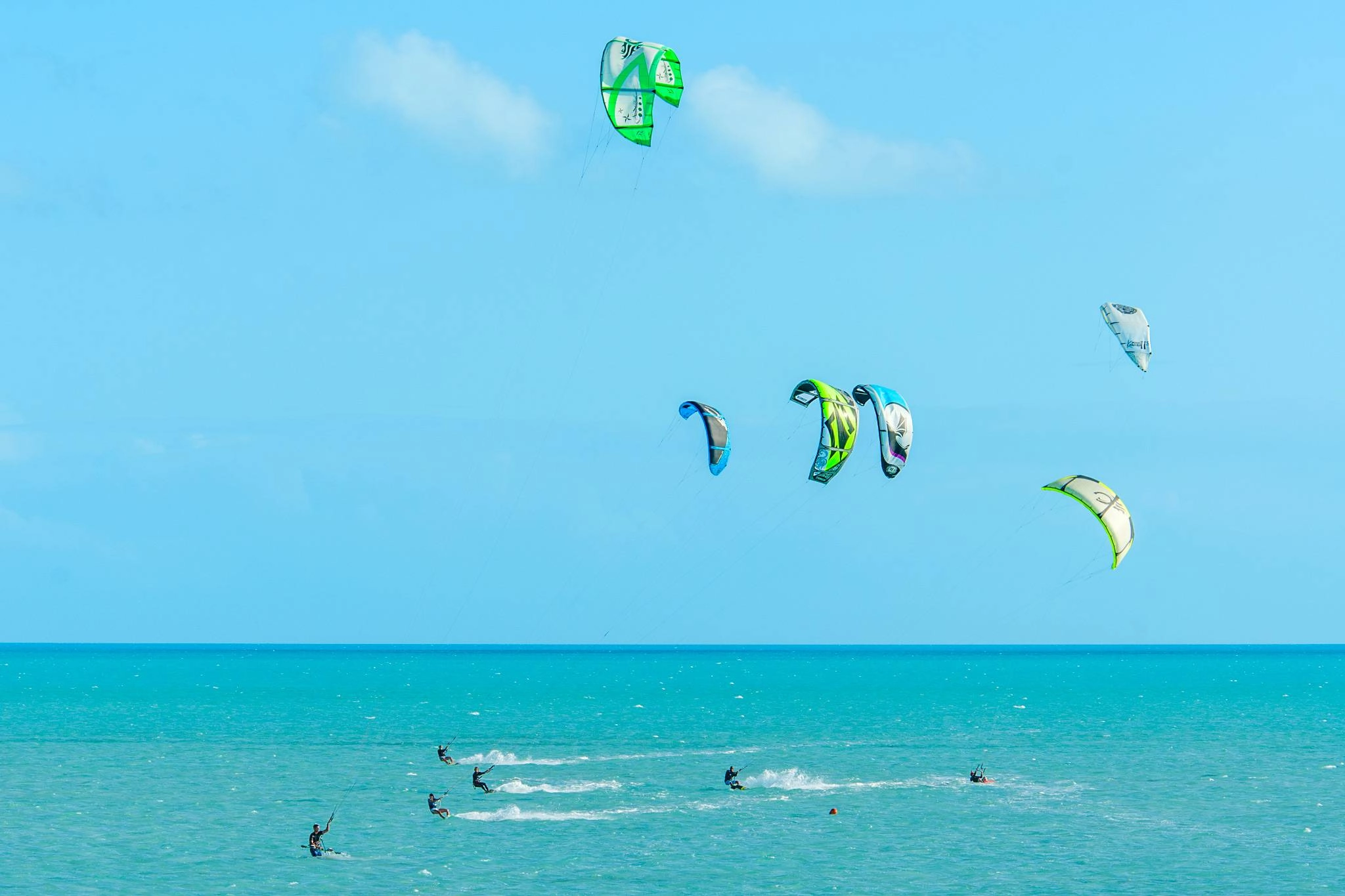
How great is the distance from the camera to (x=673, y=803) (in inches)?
2007

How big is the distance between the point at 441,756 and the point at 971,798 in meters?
20.7

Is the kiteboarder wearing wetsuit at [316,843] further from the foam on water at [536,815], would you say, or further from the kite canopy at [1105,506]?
the kite canopy at [1105,506]

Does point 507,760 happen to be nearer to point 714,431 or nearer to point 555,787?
point 555,787

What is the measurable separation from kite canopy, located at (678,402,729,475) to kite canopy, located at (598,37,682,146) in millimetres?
11291

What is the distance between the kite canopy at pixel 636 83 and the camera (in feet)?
127

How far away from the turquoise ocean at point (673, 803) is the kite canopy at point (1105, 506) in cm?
877

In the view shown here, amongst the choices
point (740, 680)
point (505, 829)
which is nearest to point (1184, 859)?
point (505, 829)

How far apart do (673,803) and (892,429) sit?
1515 cm

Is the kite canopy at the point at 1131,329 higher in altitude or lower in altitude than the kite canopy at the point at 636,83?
lower

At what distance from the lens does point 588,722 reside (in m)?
91.9

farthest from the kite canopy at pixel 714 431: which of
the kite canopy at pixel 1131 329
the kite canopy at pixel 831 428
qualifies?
the kite canopy at pixel 1131 329

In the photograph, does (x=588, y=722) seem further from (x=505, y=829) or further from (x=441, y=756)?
(x=505, y=829)

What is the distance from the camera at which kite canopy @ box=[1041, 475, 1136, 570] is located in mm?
44531

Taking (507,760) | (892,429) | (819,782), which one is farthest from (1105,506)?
(507,760)
